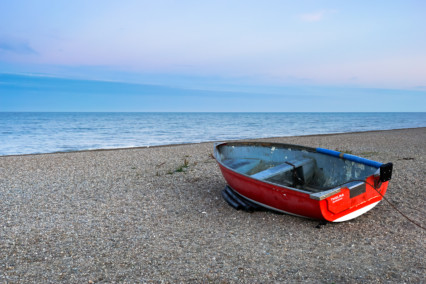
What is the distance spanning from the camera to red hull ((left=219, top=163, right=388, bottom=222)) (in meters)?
5.35

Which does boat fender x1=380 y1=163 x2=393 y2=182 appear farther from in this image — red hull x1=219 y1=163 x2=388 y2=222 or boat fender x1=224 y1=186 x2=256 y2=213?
boat fender x1=224 y1=186 x2=256 y2=213

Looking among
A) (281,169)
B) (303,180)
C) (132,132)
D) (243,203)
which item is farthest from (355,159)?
→ (132,132)

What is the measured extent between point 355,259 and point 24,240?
17.4 ft

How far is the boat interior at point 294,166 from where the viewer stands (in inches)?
277

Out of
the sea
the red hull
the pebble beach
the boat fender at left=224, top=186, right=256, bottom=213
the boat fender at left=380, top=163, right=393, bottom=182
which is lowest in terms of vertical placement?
the sea

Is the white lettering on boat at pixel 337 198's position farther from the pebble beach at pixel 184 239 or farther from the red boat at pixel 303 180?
the pebble beach at pixel 184 239

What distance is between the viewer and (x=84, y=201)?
25.3 feet

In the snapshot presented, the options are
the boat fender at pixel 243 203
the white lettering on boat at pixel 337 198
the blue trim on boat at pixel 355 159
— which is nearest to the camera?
the white lettering on boat at pixel 337 198

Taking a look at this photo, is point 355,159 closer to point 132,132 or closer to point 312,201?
point 312,201

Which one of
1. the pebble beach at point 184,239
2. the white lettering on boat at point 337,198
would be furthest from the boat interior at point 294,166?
the white lettering on boat at point 337,198

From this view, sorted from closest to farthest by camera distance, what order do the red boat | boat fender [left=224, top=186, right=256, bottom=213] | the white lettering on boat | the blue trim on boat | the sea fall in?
the white lettering on boat → the red boat → the blue trim on boat → boat fender [left=224, top=186, right=256, bottom=213] → the sea

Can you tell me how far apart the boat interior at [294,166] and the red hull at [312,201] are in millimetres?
426

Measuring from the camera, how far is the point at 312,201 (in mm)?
5316

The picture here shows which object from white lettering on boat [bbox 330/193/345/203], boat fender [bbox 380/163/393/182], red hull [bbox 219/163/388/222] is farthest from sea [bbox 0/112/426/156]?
boat fender [bbox 380/163/393/182]
